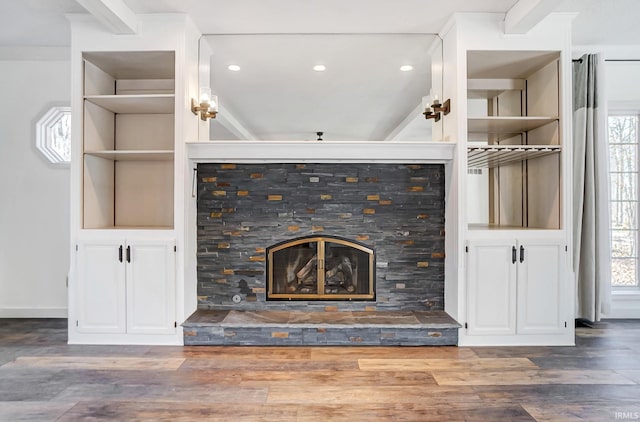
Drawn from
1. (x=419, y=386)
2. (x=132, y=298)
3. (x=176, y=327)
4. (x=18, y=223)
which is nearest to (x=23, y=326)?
(x=18, y=223)

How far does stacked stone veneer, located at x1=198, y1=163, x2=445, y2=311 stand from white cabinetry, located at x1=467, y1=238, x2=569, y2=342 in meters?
0.44

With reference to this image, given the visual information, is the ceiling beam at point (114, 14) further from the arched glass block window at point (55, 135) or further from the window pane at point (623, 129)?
the window pane at point (623, 129)

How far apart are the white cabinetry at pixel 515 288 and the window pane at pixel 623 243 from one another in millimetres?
1411

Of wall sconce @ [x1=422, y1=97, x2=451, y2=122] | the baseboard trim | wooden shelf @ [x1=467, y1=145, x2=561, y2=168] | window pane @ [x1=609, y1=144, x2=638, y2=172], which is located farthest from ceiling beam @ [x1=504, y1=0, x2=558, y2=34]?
the baseboard trim

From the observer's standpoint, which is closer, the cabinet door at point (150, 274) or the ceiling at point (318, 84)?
the cabinet door at point (150, 274)

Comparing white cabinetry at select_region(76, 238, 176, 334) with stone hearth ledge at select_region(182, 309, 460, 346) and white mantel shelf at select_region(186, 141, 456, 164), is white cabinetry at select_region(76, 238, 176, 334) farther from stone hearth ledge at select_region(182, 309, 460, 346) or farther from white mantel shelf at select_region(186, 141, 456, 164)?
white mantel shelf at select_region(186, 141, 456, 164)

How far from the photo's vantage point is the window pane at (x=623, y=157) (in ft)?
13.3

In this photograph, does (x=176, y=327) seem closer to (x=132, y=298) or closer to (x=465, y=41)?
(x=132, y=298)

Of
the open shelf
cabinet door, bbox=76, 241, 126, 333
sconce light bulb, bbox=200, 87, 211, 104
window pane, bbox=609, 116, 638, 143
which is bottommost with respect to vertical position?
cabinet door, bbox=76, 241, 126, 333

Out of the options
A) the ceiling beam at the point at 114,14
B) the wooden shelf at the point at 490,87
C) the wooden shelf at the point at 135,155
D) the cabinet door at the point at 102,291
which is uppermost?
the ceiling beam at the point at 114,14

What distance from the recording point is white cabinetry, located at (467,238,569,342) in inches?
124

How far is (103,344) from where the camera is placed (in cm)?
318

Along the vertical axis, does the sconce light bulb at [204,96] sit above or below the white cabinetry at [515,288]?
above

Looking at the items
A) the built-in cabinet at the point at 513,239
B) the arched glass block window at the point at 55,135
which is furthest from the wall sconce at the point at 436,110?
the arched glass block window at the point at 55,135
